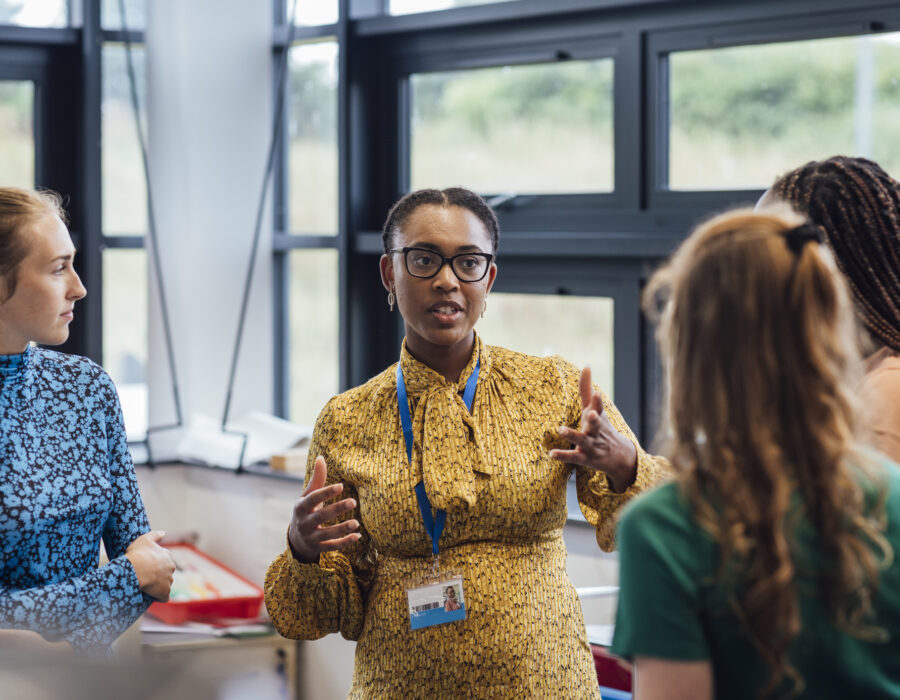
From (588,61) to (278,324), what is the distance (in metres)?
1.63

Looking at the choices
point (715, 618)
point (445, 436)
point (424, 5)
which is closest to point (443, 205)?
point (445, 436)

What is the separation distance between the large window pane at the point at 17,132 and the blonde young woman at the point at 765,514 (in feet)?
11.2

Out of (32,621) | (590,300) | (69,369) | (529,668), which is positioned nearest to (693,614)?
(529,668)

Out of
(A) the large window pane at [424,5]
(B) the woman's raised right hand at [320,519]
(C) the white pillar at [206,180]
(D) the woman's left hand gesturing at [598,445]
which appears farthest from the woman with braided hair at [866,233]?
(C) the white pillar at [206,180]

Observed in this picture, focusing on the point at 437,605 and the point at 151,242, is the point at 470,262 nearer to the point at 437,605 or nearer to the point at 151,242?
the point at 437,605

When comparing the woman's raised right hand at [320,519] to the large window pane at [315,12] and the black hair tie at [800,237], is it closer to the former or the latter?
the black hair tie at [800,237]

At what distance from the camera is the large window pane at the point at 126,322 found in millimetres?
3926

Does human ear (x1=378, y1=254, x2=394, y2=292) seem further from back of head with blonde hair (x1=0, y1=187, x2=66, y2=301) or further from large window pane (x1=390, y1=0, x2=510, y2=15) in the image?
large window pane (x1=390, y1=0, x2=510, y2=15)

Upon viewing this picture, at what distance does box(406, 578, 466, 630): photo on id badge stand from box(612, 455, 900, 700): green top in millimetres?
693

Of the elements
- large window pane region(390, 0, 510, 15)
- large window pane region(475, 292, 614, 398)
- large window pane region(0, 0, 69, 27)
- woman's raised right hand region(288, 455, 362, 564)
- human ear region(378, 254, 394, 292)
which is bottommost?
woman's raised right hand region(288, 455, 362, 564)

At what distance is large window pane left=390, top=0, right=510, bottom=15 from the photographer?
3449 millimetres

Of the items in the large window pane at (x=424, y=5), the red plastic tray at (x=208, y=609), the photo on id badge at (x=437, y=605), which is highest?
the large window pane at (x=424, y=5)

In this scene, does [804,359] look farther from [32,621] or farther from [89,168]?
[89,168]

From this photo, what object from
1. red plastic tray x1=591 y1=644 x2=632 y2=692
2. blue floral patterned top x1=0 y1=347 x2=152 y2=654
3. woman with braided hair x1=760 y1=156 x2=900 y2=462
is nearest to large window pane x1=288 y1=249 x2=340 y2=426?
red plastic tray x1=591 y1=644 x2=632 y2=692
